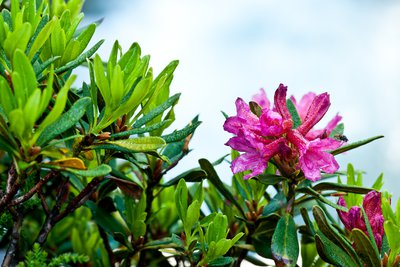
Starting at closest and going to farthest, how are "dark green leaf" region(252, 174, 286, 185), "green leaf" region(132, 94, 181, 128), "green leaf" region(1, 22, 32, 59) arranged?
Result: "green leaf" region(1, 22, 32, 59)
"green leaf" region(132, 94, 181, 128)
"dark green leaf" region(252, 174, 286, 185)

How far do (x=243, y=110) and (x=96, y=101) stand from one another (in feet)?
0.91

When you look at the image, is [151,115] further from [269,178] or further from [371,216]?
[371,216]

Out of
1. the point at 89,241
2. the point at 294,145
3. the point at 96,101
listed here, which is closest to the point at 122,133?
the point at 96,101

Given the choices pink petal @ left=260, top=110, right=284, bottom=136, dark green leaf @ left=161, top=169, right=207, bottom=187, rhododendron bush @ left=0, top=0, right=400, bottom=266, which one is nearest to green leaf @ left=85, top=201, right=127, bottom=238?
rhododendron bush @ left=0, top=0, right=400, bottom=266

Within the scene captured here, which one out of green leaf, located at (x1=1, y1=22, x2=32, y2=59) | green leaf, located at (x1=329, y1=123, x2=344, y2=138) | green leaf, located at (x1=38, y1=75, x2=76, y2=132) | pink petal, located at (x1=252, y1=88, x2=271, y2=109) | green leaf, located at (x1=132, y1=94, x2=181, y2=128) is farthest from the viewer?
pink petal, located at (x1=252, y1=88, x2=271, y2=109)

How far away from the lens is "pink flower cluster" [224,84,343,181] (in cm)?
114

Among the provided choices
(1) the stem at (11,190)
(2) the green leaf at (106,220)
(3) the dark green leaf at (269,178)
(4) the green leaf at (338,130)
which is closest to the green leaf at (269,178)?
(3) the dark green leaf at (269,178)

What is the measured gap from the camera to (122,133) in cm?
105

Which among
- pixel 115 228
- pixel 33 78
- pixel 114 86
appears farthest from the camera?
pixel 115 228

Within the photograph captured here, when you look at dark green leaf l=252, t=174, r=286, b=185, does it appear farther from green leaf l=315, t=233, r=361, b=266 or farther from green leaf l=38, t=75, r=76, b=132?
green leaf l=38, t=75, r=76, b=132

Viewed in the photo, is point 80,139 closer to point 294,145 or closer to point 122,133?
point 122,133

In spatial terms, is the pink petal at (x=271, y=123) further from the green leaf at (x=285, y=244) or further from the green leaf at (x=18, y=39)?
the green leaf at (x=18, y=39)

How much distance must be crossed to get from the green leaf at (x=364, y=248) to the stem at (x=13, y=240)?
1.97 feet

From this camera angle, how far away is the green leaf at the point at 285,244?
1.17m
